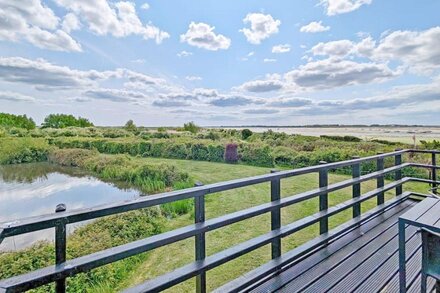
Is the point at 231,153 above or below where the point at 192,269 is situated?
above

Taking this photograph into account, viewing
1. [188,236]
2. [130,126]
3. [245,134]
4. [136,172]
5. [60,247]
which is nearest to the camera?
[60,247]

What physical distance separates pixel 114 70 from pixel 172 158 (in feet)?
20.6

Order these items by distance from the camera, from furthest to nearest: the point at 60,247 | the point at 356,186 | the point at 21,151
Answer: the point at 21,151
the point at 356,186
the point at 60,247

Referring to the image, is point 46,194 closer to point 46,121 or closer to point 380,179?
point 380,179

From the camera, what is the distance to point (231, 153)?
1437 cm

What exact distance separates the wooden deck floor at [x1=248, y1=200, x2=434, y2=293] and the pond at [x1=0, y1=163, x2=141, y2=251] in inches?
193

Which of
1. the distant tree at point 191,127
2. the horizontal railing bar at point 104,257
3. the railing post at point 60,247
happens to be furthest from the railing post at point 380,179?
the distant tree at point 191,127

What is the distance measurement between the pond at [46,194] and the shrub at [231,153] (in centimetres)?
609

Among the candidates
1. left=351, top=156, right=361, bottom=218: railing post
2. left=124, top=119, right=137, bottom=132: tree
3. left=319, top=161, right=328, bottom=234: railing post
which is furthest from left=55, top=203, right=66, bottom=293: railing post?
left=124, top=119, right=137, bottom=132: tree

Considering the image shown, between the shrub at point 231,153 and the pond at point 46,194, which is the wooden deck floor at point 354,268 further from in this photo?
the shrub at point 231,153

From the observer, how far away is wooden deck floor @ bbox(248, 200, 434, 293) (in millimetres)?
1995

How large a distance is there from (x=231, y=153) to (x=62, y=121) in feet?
137

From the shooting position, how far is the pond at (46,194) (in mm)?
5951

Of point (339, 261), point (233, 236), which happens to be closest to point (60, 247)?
point (339, 261)
